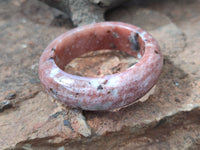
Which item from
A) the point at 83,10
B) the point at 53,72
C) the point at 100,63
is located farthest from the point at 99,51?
the point at 53,72

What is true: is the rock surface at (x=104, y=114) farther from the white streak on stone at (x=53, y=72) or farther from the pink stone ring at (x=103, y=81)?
the white streak on stone at (x=53, y=72)

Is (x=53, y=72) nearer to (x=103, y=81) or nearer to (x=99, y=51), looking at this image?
(x=103, y=81)

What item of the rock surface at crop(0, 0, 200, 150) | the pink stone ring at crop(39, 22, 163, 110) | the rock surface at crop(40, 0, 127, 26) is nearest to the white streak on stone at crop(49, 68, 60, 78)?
the pink stone ring at crop(39, 22, 163, 110)

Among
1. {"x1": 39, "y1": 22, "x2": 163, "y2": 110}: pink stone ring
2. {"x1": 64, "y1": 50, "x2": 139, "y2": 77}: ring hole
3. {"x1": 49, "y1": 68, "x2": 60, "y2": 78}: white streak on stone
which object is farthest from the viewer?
{"x1": 64, "y1": 50, "x2": 139, "y2": 77}: ring hole

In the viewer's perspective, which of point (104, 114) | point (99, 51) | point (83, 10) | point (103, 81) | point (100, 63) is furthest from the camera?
point (83, 10)

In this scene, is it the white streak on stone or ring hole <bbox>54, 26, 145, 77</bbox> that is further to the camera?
ring hole <bbox>54, 26, 145, 77</bbox>

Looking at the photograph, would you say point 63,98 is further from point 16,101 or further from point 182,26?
point 182,26

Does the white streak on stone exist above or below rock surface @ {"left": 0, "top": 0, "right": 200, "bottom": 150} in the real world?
above

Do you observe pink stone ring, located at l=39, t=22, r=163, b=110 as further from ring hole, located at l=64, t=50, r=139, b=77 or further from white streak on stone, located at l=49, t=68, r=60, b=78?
ring hole, located at l=64, t=50, r=139, b=77

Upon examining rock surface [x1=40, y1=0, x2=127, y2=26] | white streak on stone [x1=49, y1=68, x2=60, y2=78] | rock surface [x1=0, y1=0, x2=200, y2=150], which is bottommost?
rock surface [x1=0, y1=0, x2=200, y2=150]

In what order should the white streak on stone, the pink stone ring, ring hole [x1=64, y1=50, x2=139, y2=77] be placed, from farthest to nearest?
ring hole [x1=64, y1=50, x2=139, y2=77] < the white streak on stone < the pink stone ring

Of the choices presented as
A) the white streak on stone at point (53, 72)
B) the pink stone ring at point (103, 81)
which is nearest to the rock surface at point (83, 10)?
the pink stone ring at point (103, 81)

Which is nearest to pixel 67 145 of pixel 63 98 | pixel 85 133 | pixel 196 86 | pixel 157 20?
pixel 85 133
